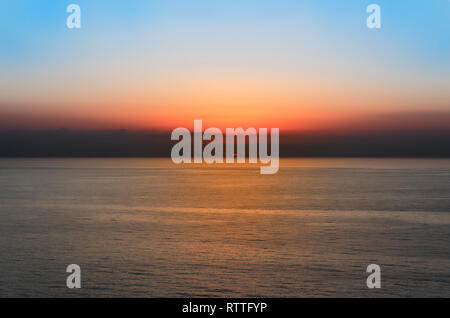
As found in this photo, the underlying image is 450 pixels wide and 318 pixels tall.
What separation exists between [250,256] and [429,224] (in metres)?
14.3

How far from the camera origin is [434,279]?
16484 mm

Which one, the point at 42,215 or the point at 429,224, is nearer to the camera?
the point at 429,224

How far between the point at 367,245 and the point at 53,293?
13.5m

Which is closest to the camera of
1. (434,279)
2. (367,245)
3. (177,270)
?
(434,279)
